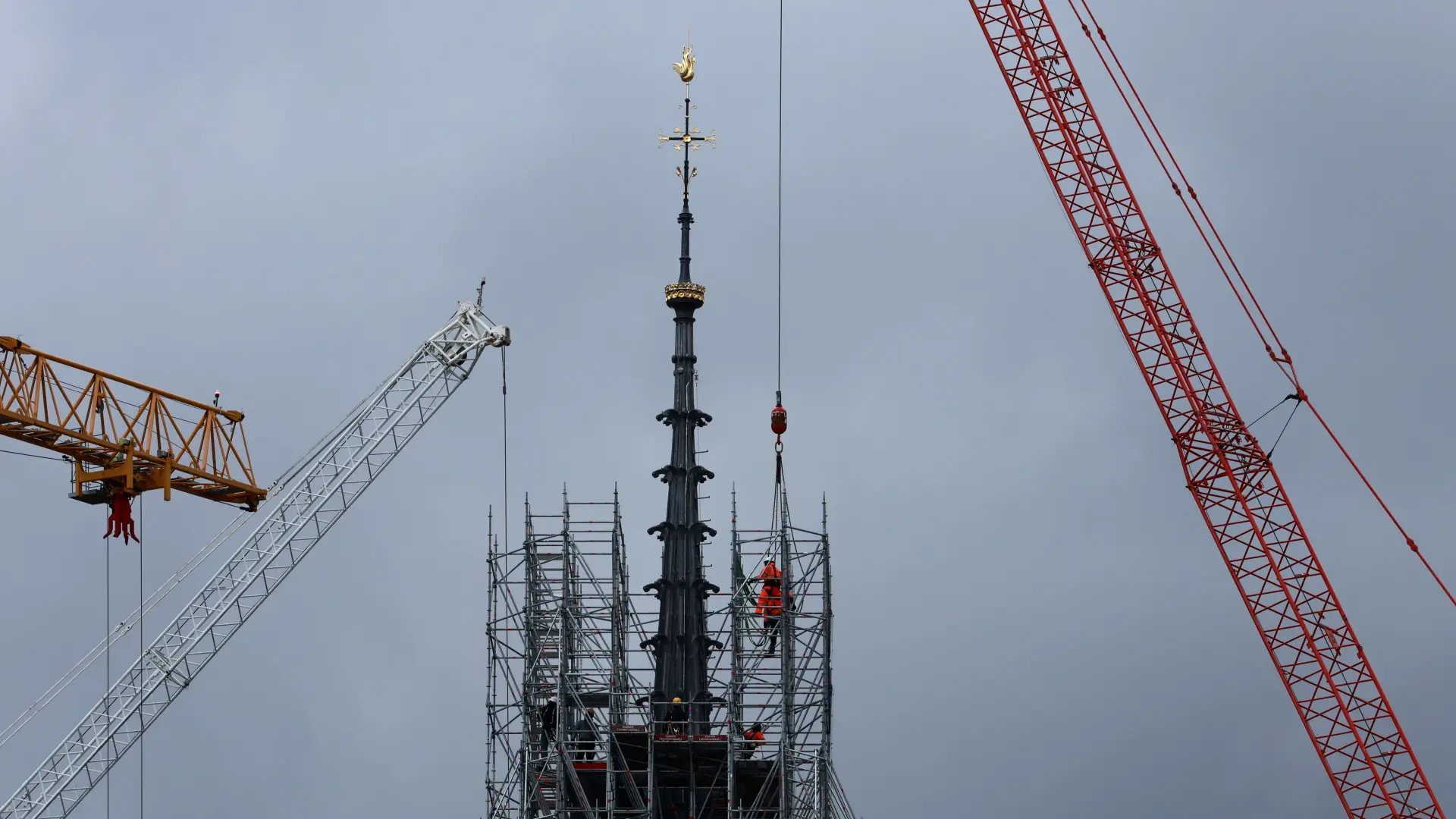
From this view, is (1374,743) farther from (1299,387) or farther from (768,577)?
(768,577)

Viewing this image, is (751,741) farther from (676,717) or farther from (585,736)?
(585,736)

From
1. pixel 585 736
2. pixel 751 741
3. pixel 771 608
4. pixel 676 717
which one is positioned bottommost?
pixel 751 741

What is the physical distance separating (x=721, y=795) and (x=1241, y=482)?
50.6 metres

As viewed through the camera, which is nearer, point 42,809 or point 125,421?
point 125,421

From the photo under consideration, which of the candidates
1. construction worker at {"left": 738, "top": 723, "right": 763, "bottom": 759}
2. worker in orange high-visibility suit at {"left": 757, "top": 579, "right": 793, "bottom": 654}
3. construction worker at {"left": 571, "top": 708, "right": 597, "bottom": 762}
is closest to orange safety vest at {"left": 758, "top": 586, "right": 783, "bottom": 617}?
worker in orange high-visibility suit at {"left": 757, "top": 579, "right": 793, "bottom": 654}

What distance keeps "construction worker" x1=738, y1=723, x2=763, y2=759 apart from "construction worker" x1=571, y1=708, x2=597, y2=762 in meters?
6.81

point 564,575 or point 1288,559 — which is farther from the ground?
point 1288,559

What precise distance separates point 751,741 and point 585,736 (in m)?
8.69

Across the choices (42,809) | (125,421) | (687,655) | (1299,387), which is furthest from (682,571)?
(1299,387)

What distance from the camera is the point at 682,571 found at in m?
133

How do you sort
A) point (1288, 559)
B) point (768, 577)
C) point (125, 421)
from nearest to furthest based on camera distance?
1. point (125, 421)
2. point (768, 577)
3. point (1288, 559)

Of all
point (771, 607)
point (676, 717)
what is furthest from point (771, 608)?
point (676, 717)

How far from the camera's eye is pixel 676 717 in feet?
434

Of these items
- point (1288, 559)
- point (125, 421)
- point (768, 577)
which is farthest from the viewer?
point (1288, 559)
